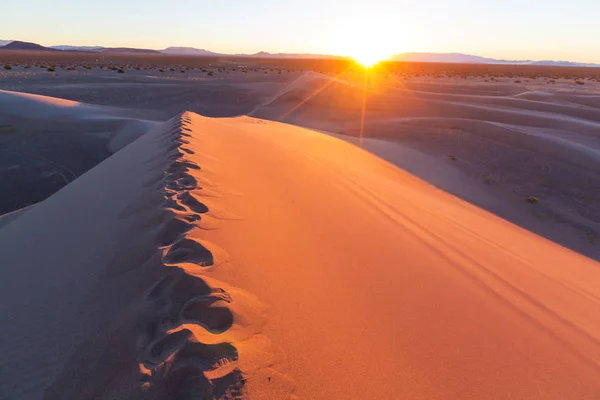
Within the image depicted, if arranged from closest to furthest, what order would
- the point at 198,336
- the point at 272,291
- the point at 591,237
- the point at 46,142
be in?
the point at 198,336
the point at 272,291
the point at 591,237
the point at 46,142

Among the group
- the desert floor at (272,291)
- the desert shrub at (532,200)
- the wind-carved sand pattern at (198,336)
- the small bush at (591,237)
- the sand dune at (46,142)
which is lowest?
the small bush at (591,237)

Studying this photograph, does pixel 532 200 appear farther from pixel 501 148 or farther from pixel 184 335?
pixel 184 335

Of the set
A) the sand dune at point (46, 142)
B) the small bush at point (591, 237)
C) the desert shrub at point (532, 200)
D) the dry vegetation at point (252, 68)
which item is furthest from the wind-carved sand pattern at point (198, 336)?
the dry vegetation at point (252, 68)

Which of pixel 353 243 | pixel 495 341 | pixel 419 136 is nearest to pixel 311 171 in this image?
pixel 353 243

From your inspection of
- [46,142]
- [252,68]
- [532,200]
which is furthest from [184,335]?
[252,68]

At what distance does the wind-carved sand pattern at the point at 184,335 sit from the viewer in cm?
145

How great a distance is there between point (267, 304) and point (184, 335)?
0.49m

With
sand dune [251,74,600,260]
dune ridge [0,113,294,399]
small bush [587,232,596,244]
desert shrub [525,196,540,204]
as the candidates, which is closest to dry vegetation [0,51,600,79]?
sand dune [251,74,600,260]

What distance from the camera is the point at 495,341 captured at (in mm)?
2047

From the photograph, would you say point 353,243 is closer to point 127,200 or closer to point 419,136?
point 127,200

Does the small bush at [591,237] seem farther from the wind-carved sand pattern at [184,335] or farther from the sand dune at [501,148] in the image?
the wind-carved sand pattern at [184,335]

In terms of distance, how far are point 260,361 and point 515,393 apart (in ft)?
3.95

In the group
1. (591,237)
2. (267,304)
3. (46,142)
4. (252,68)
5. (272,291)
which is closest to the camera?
(267,304)

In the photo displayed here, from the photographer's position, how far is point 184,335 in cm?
164
